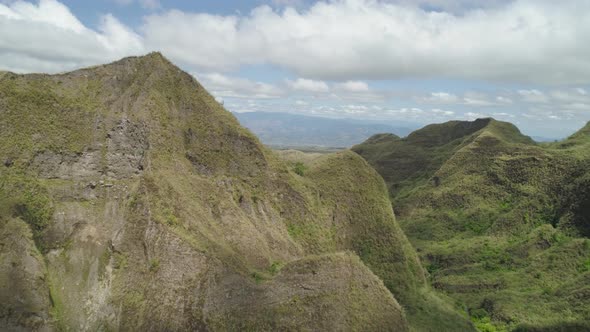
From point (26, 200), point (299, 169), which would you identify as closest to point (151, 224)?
point (26, 200)

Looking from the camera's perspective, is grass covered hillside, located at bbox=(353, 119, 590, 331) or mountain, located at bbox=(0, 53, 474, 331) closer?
mountain, located at bbox=(0, 53, 474, 331)

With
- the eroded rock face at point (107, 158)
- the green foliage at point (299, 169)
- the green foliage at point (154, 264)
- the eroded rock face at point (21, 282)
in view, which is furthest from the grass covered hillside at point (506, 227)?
the eroded rock face at point (21, 282)

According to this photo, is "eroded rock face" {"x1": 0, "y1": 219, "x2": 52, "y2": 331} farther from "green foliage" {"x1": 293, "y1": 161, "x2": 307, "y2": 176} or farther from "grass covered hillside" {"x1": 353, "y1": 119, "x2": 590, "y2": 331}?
"grass covered hillside" {"x1": 353, "y1": 119, "x2": 590, "y2": 331}

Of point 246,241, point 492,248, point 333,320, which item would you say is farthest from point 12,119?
point 492,248

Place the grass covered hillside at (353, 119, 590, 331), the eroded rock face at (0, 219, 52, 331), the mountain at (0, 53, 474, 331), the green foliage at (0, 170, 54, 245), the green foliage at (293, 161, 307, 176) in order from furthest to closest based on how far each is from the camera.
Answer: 1. the grass covered hillside at (353, 119, 590, 331)
2. the green foliage at (293, 161, 307, 176)
3. the green foliage at (0, 170, 54, 245)
4. the mountain at (0, 53, 474, 331)
5. the eroded rock face at (0, 219, 52, 331)

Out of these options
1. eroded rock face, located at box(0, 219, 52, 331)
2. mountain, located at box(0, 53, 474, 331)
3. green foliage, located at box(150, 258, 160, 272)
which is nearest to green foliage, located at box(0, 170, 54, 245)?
mountain, located at box(0, 53, 474, 331)

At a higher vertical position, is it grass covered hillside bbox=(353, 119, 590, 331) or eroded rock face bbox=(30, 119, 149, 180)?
eroded rock face bbox=(30, 119, 149, 180)

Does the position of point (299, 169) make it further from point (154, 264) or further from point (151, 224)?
point (154, 264)
